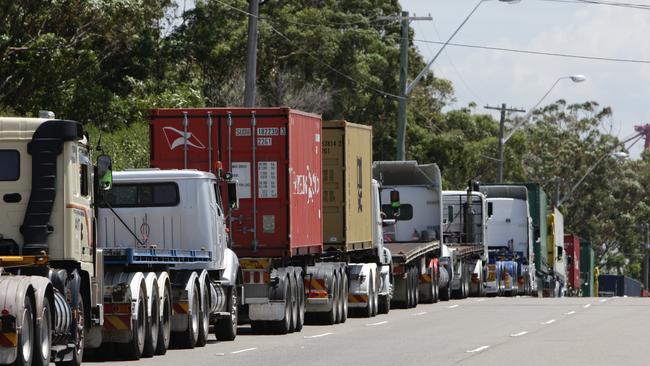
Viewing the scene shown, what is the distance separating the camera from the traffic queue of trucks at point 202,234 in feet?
61.9

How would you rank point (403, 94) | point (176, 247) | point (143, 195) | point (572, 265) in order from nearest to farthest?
point (143, 195)
point (176, 247)
point (403, 94)
point (572, 265)

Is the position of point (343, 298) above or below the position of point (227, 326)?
above

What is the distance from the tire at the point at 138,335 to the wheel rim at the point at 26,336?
144 inches

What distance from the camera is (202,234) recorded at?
24.9 meters

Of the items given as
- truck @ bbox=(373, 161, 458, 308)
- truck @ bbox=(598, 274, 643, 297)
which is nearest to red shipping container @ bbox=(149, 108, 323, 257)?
truck @ bbox=(373, 161, 458, 308)

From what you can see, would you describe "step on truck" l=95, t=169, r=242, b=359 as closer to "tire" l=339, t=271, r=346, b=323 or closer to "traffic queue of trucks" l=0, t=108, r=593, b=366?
"traffic queue of trucks" l=0, t=108, r=593, b=366

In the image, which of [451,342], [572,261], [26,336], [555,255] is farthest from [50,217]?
[572,261]

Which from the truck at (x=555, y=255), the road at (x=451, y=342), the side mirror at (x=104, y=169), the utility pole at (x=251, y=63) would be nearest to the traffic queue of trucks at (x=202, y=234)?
the side mirror at (x=104, y=169)

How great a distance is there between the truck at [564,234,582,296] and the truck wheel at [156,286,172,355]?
5309 centimetres

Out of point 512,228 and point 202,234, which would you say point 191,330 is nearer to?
point 202,234

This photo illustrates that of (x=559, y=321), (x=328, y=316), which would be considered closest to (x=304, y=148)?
(x=328, y=316)

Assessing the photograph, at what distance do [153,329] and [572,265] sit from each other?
56.4 meters

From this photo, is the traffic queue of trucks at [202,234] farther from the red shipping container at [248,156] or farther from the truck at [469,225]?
the truck at [469,225]

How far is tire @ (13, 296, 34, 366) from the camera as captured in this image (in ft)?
56.1
